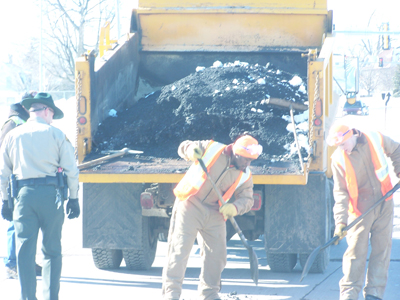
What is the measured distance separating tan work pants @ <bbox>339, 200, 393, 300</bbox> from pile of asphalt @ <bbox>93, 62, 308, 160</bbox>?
929 mm

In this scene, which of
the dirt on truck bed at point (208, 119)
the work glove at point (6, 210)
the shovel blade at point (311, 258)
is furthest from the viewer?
the dirt on truck bed at point (208, 119)

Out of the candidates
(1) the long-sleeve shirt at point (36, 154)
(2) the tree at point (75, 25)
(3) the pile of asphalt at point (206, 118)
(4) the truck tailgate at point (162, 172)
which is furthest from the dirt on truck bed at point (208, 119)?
(2) the tree at point (75, 25)

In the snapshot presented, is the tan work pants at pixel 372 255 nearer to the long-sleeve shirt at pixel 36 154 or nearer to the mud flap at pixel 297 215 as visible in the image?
the mud flap at pixel 297 215

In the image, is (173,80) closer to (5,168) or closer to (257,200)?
(257,200)

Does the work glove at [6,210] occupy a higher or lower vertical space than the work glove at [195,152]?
lower

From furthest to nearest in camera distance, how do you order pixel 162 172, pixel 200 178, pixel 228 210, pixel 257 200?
pixel 257 200 → pixel 162 172 → pixel 200 178 → pixel 228 210

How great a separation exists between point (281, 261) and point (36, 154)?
2.54m

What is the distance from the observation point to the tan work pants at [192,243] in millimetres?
4488

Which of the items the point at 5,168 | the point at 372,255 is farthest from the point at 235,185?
the point at 5,168

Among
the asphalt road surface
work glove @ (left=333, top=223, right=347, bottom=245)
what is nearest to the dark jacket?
the asphalt road surface

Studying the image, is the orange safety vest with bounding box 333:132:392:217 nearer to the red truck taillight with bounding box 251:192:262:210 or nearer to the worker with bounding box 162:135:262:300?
the worker with bounding box 162:135:262:300

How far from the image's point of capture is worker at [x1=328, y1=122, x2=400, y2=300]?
456cm

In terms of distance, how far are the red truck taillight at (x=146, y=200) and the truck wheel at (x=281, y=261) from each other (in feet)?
4.10

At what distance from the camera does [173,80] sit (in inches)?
273
